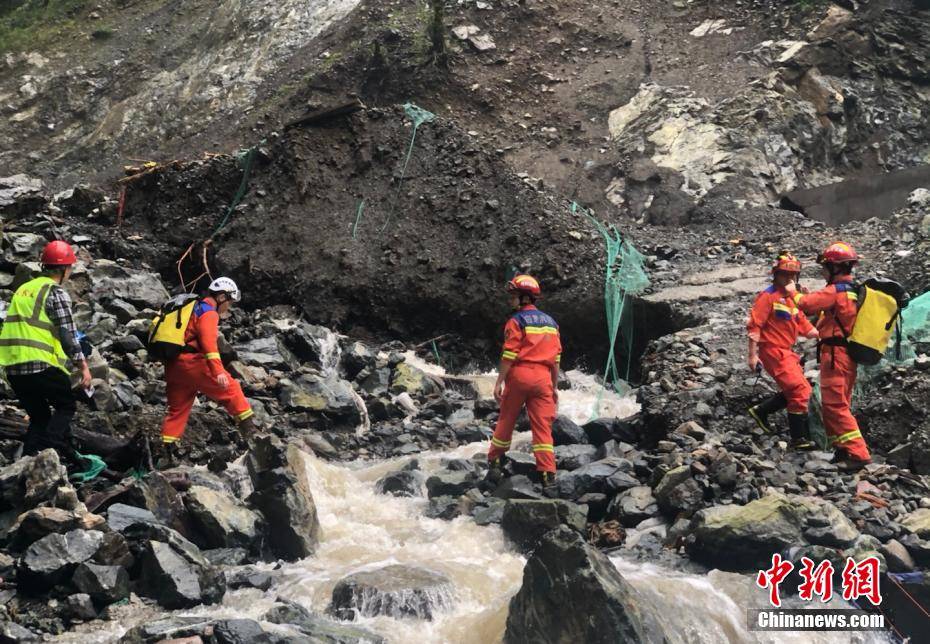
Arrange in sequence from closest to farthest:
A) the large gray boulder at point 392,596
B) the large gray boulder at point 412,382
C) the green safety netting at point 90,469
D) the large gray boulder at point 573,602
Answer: the large gray boulder at point 573,602 → the large gray boulder at point 392,596 → the green safety netting at point 90,469 → the large gray boulder at point 412,382

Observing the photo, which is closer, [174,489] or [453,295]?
[174,489]

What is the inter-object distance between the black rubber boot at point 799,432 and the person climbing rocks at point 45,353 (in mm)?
5197

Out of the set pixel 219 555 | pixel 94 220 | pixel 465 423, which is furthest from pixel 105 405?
pixel 94 220

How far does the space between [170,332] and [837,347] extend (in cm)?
498

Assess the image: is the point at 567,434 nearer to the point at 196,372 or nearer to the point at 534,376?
the point at 534,376

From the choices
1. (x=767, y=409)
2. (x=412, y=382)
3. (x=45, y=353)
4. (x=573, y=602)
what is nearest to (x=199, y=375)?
(x=45, y=353)

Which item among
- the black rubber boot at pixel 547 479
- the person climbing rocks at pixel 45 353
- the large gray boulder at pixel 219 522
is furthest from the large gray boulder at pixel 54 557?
the black rubber boot at pixel 547 479

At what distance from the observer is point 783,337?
6555 millimetres

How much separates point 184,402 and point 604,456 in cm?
340

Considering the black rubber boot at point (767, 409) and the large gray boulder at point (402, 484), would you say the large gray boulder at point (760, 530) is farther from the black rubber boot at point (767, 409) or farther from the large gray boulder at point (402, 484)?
the large gray boulder at point (402, 484)

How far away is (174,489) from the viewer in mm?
5430

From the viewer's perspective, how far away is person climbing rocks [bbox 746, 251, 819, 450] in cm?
652

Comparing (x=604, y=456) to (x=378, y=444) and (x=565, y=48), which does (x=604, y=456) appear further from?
(x=565, y=48)

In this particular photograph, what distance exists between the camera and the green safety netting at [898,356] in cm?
675
